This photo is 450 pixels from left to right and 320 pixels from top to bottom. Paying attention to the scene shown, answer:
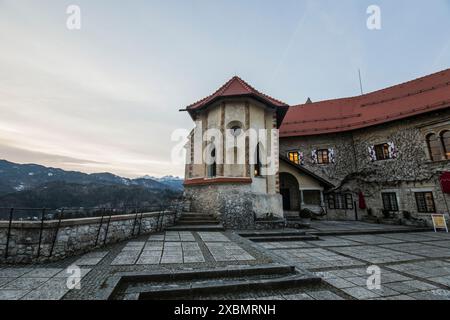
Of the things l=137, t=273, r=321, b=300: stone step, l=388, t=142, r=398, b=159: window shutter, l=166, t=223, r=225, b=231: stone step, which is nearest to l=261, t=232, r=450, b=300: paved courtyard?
l=137, t=273, r=321, b=300: stone step

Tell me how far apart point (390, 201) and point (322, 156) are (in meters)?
5.90

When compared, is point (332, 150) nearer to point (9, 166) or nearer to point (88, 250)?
point (88, 250)

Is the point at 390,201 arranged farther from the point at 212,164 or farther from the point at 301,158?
the point at 212,164

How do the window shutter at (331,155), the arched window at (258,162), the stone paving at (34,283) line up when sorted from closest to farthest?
the stone paving at (34,283) < the arched window at (258,162) < the window shutter at (331,155)

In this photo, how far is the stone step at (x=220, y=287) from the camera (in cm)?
341

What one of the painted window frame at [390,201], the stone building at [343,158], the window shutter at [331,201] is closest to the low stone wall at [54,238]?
the stone building at [343,158]

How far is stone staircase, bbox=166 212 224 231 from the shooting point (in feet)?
30.4

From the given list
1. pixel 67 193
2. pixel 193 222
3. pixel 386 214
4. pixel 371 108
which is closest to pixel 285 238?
pixel 193 222

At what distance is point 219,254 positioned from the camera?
18.4ft

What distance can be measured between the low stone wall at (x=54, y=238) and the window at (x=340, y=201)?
16.9 m

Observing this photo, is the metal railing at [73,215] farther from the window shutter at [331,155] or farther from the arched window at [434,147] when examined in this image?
the arched window at [434,147]

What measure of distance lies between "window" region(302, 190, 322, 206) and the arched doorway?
69cm

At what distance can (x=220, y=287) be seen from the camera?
3.68 m

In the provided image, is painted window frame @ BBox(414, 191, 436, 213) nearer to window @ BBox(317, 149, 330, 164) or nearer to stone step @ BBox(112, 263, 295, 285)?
window @ BBox(317, 149, 330, 164)
